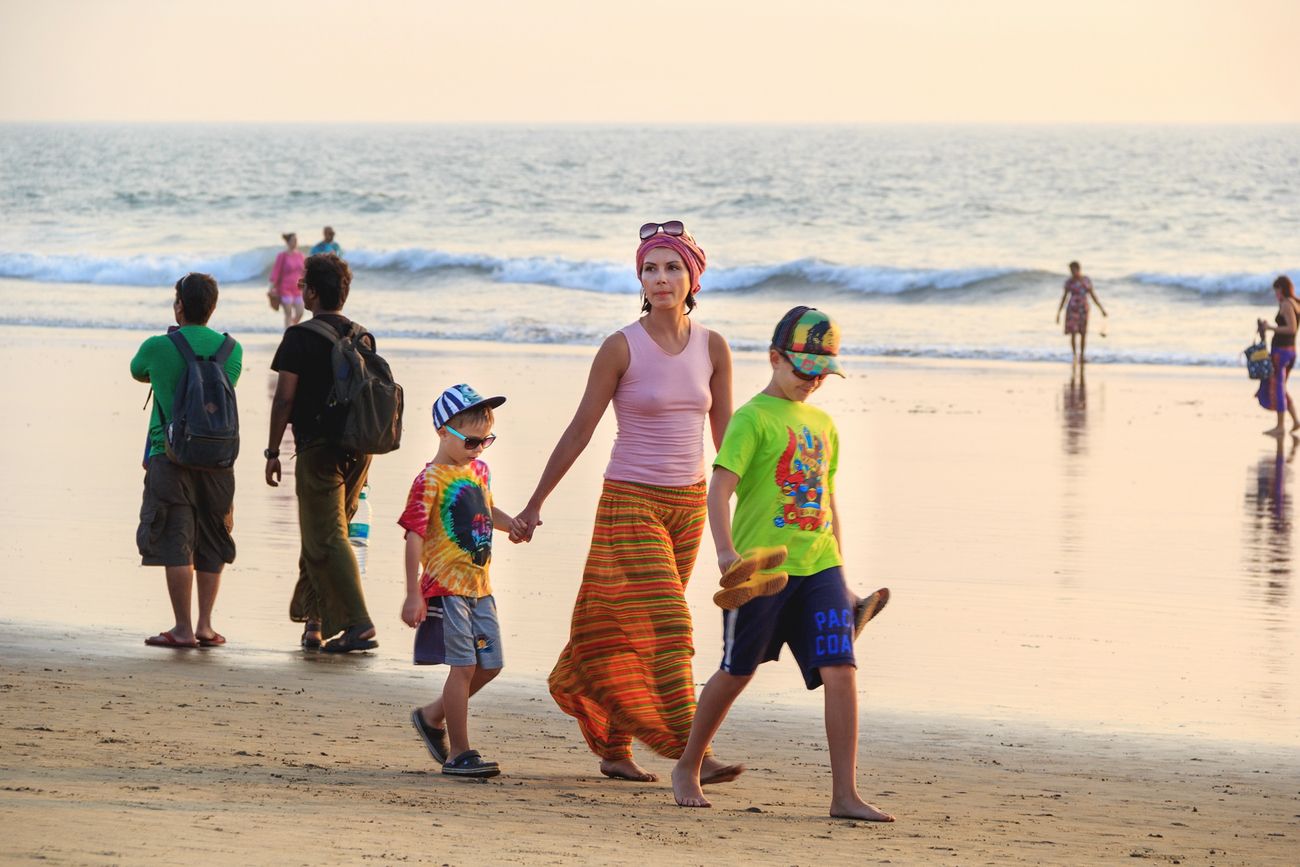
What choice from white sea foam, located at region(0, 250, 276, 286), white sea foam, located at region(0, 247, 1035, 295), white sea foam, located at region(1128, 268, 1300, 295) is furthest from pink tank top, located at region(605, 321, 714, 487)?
white sea foam, located at region(0, 250, 276, 286)

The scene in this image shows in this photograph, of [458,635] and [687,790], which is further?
[458,635]

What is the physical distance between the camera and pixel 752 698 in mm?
6660

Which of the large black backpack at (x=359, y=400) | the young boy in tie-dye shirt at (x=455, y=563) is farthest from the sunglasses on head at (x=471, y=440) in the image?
the large black backpack at (x=359, y=400)

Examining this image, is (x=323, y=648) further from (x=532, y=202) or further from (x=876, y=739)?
(x=532, y=202)

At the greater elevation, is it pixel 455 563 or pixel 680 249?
pixel 680 249

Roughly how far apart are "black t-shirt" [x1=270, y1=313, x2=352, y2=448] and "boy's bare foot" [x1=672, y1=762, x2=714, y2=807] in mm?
2584

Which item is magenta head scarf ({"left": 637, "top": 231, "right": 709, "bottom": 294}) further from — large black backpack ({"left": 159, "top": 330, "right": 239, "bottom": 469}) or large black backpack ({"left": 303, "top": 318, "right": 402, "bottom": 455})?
large black backpack ({"left": 159, "top": 330, "right": 239, "bottom": 469})

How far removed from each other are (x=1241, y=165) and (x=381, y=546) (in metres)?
74.2

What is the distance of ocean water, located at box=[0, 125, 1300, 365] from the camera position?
108ft

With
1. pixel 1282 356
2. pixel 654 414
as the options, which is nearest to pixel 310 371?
pixel 654 414

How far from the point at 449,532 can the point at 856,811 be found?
4.79 feet

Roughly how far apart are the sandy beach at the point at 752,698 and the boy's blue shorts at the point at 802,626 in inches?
17.9

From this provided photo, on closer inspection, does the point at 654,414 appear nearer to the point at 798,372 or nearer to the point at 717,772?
the point at 798,372

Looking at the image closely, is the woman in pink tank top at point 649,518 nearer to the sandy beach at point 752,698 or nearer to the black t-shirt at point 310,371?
the sandy beach at point 752,698
